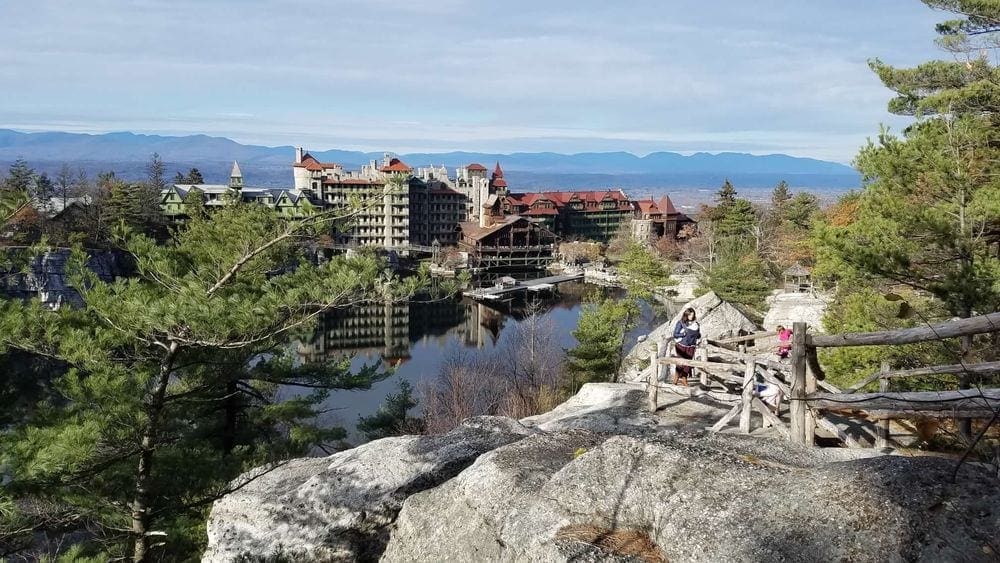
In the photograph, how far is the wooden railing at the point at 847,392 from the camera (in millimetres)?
4035

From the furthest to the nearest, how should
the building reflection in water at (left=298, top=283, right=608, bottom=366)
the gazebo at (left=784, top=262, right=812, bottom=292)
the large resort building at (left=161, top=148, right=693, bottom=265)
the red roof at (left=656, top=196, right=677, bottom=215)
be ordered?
the red roof at (left=656, top=196, right=677, bottom=215) → the large resort building at (left=161, top=148, right=693, bottom=265) → the gazebo at (left=784, top=262, right=812, bottom=292) → the building reflection in water at (left=298, top=283, right=608, bottom=366)

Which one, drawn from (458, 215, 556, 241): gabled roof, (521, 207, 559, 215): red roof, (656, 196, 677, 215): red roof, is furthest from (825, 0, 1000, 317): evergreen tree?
(656, 196, 677, 215): red roof

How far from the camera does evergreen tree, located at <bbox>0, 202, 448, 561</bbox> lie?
659cm

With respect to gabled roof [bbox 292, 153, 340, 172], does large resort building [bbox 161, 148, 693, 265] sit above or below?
below

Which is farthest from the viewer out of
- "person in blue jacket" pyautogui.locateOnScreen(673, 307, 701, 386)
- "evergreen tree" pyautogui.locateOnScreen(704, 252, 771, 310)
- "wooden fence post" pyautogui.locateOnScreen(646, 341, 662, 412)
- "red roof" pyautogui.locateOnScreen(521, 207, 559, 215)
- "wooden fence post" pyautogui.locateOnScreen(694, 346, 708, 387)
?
"red roof" pyautogui.locateOnScreen(521, 207, 559, 215)

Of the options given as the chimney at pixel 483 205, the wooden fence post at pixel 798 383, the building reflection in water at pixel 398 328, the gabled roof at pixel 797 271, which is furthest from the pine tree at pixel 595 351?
the chimney at pixel 483 205

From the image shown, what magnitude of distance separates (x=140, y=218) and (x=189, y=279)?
47096mm

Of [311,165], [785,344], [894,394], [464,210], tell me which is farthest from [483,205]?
[894,394]

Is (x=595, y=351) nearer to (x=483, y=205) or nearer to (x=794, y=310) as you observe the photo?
(x=794, y=310)

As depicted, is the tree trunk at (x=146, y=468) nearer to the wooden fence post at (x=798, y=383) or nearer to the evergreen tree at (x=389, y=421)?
the wooden fence post at (x=798, y=383)

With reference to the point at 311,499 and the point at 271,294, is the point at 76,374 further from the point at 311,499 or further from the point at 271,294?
the point at 311,499

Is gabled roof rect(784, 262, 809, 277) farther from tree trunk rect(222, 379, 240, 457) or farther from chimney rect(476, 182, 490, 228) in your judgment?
chimney rect(476, 182, 490, 228)

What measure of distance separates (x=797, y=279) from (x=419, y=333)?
82.4 ft

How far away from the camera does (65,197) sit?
1994 inches
